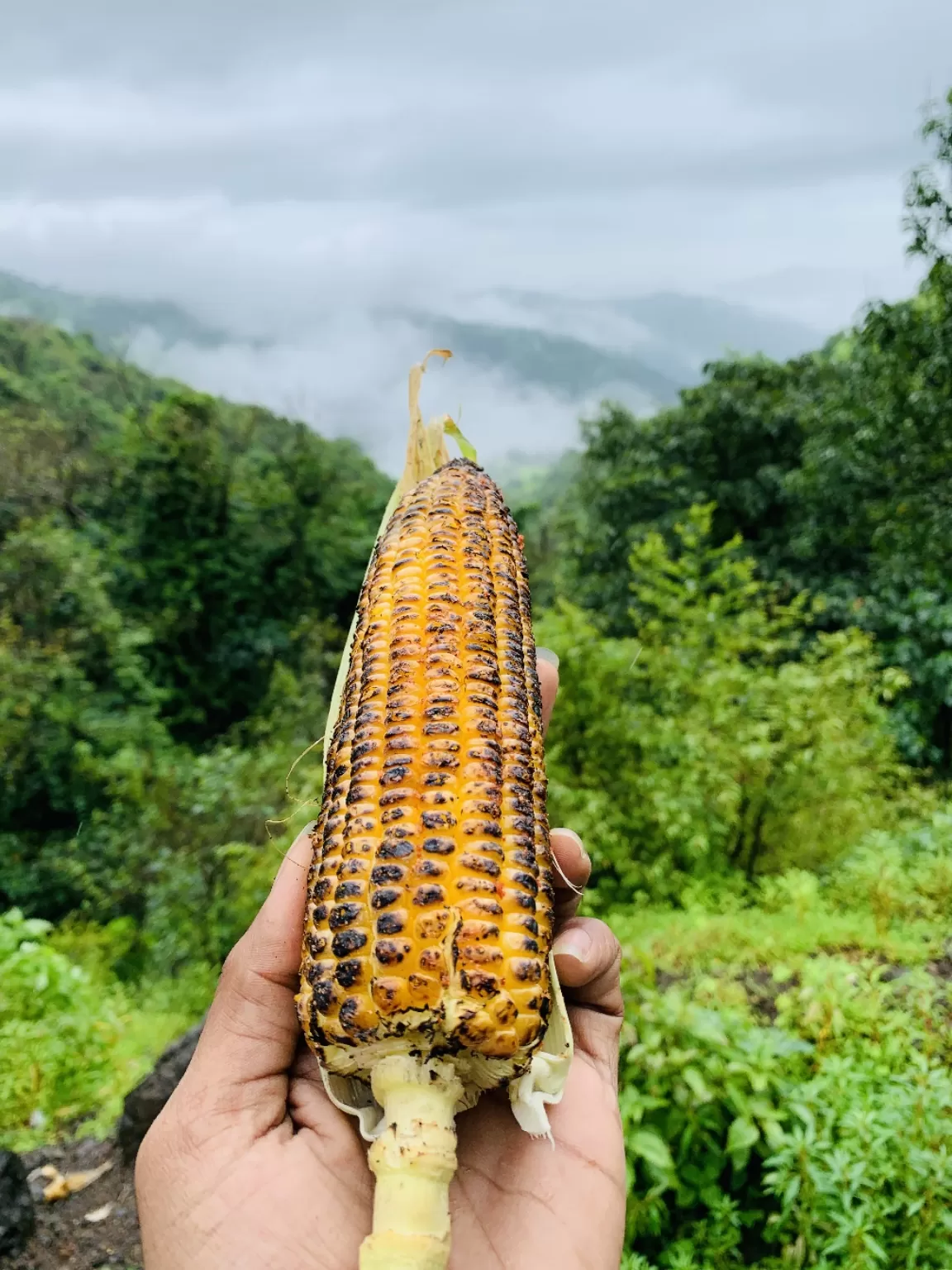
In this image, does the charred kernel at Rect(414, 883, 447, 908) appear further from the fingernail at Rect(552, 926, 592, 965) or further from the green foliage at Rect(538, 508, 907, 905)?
the green foliage at Rect(538, 508, 907, 905)

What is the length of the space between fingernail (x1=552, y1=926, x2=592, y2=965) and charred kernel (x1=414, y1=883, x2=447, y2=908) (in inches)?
22.5

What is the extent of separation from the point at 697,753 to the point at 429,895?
Result: 4612mm

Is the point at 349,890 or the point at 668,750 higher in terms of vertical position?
the point at 349,890

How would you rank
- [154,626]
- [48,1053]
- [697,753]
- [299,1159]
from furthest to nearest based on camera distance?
[154,626], [697,753], [48,1053], [299,1159]

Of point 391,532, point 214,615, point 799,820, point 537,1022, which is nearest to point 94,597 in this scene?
point 214,615

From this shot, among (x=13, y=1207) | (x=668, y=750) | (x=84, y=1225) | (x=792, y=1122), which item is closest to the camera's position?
(x=792, y=1122)

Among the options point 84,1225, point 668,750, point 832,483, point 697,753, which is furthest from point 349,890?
point 832,483

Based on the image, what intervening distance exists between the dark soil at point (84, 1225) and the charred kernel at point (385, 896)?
3.14 m

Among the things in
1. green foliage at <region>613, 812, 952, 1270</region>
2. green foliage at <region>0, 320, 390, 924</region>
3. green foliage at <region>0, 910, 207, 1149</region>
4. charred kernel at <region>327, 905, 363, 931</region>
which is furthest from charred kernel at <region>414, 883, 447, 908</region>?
green foliage at <region>0, 320, 390, 924</region>

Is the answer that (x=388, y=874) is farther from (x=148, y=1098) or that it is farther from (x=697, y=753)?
(x=697, y=753)

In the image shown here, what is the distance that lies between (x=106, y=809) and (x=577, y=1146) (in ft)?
43.1

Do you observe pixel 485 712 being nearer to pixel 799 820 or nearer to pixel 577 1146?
pixel 577 1146

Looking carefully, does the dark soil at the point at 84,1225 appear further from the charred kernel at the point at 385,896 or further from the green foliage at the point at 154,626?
the charred kernel at the point at 385,896

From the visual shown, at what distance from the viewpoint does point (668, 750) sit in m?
5.93
